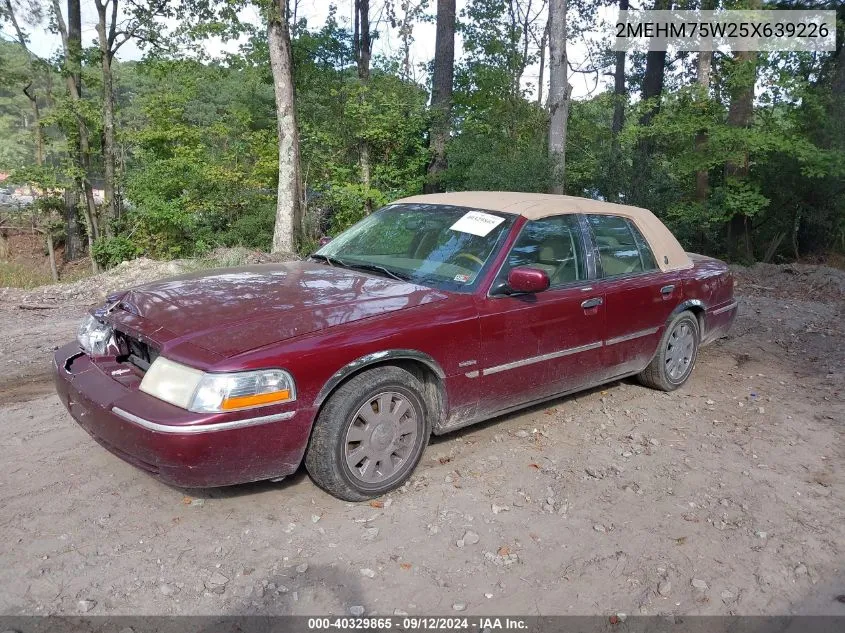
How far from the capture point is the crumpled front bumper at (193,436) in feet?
9.55

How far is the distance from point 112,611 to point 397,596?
1.17m

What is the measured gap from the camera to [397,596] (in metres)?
2.82

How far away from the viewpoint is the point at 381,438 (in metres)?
3.51

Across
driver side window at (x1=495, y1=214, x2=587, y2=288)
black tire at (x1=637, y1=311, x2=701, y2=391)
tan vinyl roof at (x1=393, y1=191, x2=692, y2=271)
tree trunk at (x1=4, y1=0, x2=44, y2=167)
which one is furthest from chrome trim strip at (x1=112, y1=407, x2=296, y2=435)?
tree trunk at (x1=4, y1=0, x2=44, y2=167)

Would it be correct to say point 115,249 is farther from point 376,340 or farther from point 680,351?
point 376,340

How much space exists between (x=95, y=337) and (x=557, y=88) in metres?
9.73

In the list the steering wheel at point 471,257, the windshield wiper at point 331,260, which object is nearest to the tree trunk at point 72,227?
the windshield wiper at point 331,260

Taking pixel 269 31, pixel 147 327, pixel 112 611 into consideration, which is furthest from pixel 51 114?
pixel 112 611

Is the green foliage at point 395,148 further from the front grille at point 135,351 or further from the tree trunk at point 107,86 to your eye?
the front grille at point 135,351

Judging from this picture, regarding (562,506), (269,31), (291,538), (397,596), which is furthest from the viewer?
(269,31)

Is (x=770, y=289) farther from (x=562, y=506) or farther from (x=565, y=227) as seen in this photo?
(x=562, y=506)

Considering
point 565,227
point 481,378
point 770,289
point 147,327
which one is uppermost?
point 565,227

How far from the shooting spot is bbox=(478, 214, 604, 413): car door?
3.99 meters

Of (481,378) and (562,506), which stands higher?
(481,378)
